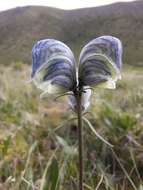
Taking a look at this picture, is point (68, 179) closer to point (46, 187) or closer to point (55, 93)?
point (46, 187)

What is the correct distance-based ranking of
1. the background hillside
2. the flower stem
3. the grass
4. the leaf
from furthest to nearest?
the background hillside, the grass, the leaf, the flower stem

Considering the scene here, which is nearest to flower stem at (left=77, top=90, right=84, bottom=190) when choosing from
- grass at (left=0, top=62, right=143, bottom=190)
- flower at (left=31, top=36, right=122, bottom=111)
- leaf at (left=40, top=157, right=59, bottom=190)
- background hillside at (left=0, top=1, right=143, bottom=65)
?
flower at (left=31, top=36, right=122, bottom=111)

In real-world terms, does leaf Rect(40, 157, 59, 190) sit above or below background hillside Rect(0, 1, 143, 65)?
above

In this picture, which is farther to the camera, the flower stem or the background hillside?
the background hillside

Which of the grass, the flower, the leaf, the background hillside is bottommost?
the background hillside

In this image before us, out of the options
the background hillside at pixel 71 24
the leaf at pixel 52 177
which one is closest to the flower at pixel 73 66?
the leaf at pixel 52 177

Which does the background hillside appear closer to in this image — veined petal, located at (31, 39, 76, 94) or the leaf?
the leaf

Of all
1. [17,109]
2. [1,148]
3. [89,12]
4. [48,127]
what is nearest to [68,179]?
[1,148]

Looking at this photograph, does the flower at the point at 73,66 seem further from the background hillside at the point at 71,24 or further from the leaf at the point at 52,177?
the background hillside at the point at 71,24

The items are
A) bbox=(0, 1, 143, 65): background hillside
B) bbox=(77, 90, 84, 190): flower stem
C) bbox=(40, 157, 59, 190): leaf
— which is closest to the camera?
bbox=(77, 90, 84, 190): flower stem
